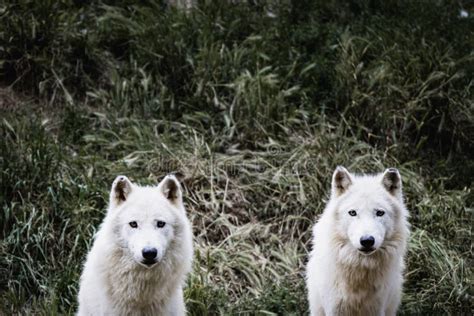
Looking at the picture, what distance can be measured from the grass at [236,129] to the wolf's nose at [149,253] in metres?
1.76

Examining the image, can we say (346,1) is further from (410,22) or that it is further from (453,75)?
(453,75)

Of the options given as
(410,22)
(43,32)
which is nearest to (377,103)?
(410,22)

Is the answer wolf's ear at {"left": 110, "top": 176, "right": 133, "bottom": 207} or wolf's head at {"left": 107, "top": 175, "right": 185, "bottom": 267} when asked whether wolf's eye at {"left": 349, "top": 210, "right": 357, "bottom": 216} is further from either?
wolf's ear at {"left": 110, "top": 176, "right": 133, "bottom": 207}

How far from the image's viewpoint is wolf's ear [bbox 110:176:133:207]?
16.7 feet

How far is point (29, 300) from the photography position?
673 centimetres

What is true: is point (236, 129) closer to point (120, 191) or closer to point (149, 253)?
point (120, 191)

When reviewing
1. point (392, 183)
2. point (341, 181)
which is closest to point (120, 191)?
point (341, 181)

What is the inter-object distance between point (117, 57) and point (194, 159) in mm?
2388

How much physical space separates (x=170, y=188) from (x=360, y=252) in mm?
1388

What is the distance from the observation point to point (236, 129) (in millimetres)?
8516

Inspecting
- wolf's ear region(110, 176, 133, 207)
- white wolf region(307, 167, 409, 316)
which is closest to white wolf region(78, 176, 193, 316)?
wolf's ear region(110, 176, 133, 207)

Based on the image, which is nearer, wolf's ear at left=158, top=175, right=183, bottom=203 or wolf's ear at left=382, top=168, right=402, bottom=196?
wolf's ear at left=158, top=175, right=183, bottom=203

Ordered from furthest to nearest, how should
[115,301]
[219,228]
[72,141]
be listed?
[72,141]
[219,228]
[115,301]

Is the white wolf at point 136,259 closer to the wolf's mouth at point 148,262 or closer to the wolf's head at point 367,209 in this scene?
the wolf's mouth at point 148,262
